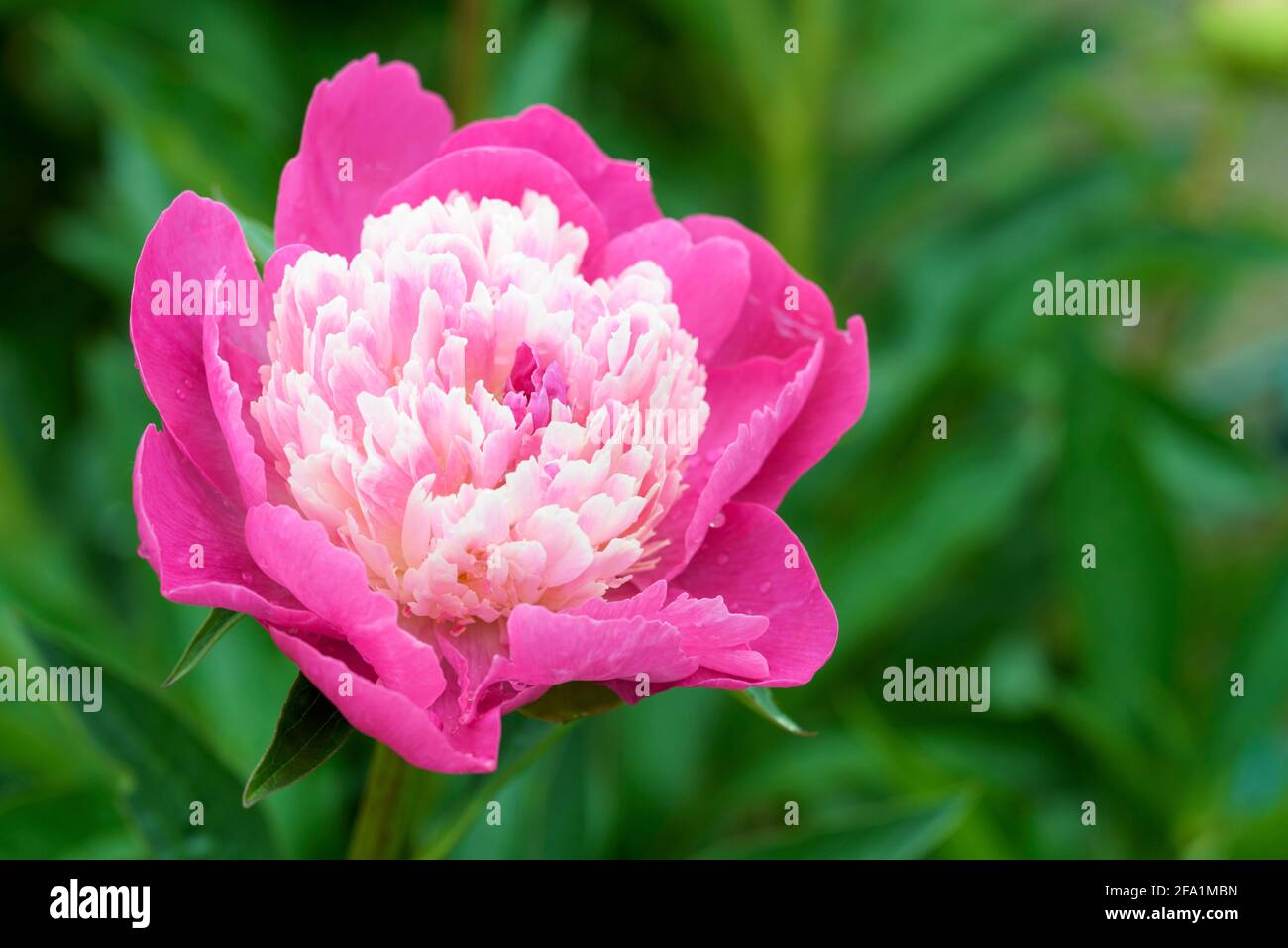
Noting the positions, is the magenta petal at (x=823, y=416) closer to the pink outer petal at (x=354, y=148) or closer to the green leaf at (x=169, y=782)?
the pink outer petal at (x=354, y=148)

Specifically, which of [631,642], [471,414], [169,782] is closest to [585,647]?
[631,642]

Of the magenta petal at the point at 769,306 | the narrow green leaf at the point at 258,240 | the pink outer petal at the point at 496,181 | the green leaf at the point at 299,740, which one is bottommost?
the green leaf at the point at 299,740

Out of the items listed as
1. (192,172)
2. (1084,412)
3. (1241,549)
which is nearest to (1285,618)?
(1084,412)

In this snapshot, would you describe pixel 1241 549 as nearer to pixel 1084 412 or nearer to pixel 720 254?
pixel 1084 412

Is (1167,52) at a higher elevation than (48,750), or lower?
higher

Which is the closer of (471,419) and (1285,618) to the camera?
(471,419)

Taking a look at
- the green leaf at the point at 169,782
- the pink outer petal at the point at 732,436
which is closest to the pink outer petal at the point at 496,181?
the pink outer petal at the point at 732,436

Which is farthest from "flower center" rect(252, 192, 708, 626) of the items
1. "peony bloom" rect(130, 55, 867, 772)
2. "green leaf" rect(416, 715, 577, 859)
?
"green leaf" rect(416, 715, 577, 859)
